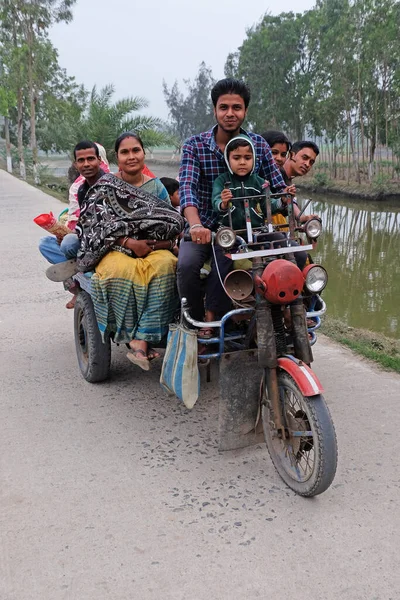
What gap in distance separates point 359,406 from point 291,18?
45.0m

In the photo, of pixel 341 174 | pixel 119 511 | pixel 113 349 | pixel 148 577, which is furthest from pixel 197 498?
A: pixel 341 174

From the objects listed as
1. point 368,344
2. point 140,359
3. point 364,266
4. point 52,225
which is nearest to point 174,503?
point 140,359

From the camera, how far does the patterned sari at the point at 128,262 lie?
11.4 ft

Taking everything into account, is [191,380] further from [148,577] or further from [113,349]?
[113,349]

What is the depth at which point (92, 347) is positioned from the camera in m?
3.93

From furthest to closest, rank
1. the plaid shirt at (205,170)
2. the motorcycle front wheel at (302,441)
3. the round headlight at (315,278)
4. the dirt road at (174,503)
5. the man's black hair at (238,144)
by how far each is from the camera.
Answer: the plaid shirt at (205,170), the man's black hair at (238,144), the round headlight at (315,278), the motorcycle front wheel at (302,441), the dirt road at (174,503)

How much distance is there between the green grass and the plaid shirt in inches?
69.0

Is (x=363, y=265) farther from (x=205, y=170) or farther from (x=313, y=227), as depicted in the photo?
(x=313, y=227)

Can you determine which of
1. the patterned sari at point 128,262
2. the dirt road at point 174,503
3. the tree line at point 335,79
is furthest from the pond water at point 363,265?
the tree line at point 335,79

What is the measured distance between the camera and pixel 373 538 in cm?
237

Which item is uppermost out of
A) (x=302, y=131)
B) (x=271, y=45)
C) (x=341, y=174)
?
(x=271, y=45)

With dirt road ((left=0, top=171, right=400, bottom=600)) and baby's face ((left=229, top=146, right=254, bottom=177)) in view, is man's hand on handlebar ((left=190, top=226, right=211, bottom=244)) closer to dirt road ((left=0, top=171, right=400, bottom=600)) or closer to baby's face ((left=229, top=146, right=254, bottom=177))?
baby's face ((left=229, top=146, right=254, bottom=177))

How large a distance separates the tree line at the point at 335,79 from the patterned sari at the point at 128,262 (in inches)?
1070

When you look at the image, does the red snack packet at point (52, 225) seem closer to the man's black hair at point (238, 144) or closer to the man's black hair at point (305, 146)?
the man's black hair at point (238, 144)
